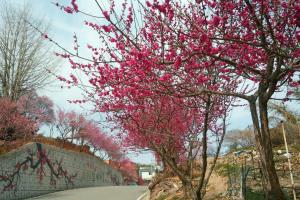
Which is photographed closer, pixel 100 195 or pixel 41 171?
pixel 100 195

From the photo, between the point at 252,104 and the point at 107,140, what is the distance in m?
43.1

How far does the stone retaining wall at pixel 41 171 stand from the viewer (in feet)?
68.5

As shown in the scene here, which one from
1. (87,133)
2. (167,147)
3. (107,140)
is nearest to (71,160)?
(87,133)

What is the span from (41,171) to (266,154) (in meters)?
22.2

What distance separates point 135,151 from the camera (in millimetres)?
13500

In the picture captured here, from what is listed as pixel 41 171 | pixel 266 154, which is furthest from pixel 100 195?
pixel 266 154

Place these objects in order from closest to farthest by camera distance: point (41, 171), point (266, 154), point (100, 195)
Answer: point (266, 154) → point (100, 195) → point (41, 171)

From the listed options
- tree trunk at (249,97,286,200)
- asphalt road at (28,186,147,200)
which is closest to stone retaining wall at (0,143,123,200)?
asphalt road at (28,186,147,200)

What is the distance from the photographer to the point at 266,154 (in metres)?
5.48

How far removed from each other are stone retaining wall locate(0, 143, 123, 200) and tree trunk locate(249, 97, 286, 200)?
701 inches

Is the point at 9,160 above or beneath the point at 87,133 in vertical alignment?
beneath

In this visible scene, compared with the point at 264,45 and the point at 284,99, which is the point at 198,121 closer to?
the point at 284,99

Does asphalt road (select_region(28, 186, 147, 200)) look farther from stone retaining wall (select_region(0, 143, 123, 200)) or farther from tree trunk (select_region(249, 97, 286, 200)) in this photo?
tree trunk (select_region(249, 97, 286, 200))

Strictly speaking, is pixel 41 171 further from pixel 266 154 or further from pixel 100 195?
pixel 266 154
